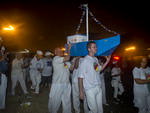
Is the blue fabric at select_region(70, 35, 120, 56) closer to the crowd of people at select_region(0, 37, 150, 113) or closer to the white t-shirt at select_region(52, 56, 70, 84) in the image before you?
the crowd of people at select_region(0, 37, 150, 113)

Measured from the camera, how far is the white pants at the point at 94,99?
3.77 meters

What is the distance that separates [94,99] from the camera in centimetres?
379

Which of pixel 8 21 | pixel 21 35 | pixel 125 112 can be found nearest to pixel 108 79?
pixel 125 112

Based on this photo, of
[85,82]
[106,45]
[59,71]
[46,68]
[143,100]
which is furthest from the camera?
[46,68]

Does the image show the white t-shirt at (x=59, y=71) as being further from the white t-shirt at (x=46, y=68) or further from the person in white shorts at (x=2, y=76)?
the white t-shirt at (x=46, y=68)

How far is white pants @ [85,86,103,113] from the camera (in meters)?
3.77

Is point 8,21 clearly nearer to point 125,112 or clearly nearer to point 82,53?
point 82,53

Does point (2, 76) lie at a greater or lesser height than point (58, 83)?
greater

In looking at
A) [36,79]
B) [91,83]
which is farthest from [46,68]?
[91,83]

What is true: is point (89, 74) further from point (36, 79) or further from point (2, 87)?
point (36, 79)

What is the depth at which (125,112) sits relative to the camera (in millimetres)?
6078

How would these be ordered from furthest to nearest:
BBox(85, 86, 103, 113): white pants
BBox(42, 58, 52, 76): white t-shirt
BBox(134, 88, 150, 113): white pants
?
BBox(42, 58, 52, 76): white t-shirt
BBox(134, 88, 150, 113): white pants
BBox(85, 86, 103, 113): white pants

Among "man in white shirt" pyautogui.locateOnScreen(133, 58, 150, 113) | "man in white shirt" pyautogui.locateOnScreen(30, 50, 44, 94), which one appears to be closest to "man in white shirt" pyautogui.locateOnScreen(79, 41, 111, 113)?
"man in white shirt" pyautogui.locateOnScreen(133, 58, 150, 113)

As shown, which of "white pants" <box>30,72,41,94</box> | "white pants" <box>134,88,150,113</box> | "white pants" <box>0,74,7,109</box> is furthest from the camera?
"white pants" <box>30,72,41,94</box>
